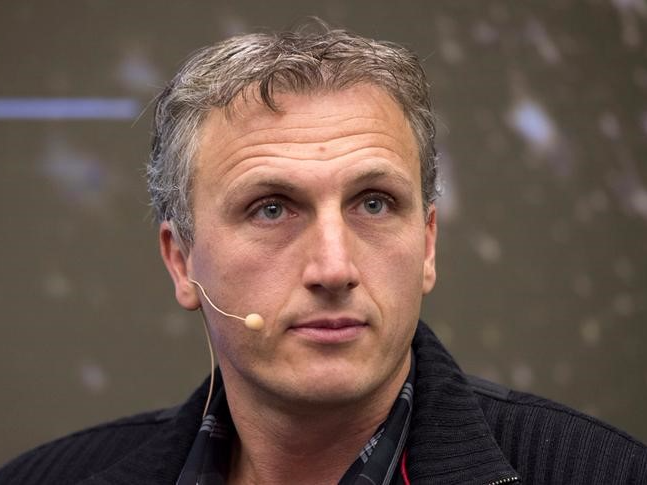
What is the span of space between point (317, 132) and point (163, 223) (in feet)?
1.33

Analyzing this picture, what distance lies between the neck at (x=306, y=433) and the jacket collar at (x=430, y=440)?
6 cm

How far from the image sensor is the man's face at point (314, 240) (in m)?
1.75

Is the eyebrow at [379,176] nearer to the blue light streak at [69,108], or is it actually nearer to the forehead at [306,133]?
the forehead at [306,133]

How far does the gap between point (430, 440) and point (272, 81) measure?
2.05 ft

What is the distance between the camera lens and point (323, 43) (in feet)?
6.32

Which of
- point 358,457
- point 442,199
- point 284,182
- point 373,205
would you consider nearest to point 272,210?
point 284,182

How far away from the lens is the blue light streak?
2.90 meters

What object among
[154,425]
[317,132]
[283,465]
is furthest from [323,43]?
[154,425]

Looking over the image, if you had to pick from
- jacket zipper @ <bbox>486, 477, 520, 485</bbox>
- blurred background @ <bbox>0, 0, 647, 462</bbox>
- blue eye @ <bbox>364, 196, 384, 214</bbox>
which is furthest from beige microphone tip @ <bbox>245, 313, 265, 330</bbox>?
blurred background @ <bbox>0, 0, 647, 462</bbox>

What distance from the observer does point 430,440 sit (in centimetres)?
183

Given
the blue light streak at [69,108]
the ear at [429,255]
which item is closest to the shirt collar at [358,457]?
the ear at [429,255]

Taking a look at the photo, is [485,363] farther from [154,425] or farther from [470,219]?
[154,425]

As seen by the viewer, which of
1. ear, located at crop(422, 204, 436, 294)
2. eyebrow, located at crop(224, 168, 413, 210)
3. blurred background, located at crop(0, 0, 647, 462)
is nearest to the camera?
eyebrow, located at crop(224, 168, 413, 210)

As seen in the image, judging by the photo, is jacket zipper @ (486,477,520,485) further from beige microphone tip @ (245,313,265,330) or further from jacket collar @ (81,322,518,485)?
beige microphone tip @ (245,313,265,330)
